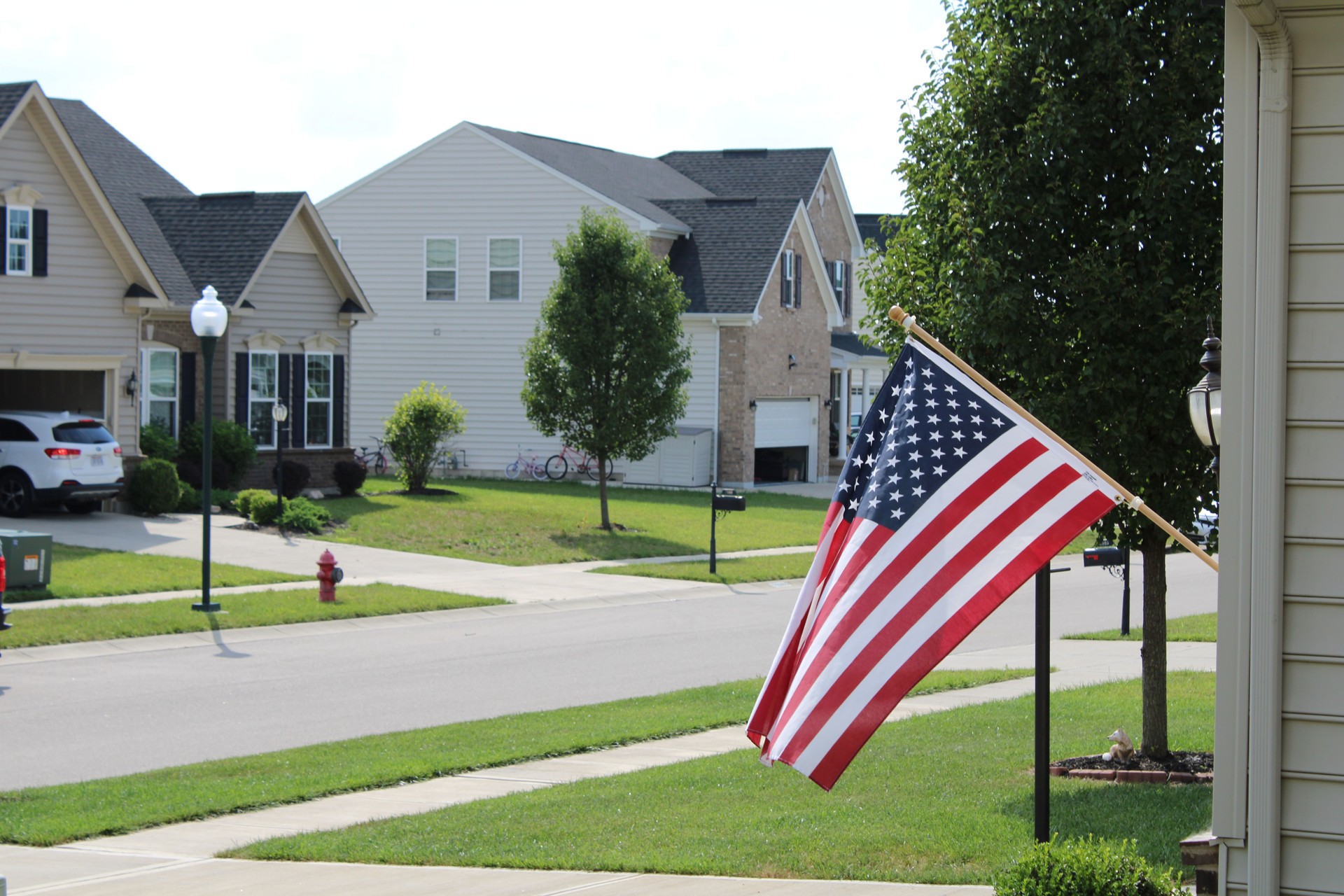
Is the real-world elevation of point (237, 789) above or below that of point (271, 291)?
below

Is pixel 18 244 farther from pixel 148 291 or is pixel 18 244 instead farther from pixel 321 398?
pixel 321 398

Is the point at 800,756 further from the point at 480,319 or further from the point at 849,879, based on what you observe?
the point at 480,319

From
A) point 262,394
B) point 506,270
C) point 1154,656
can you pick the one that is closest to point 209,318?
point 1154,656

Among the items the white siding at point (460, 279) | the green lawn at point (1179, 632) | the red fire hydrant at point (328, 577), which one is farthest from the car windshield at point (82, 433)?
the green lawn at point (1179, 632)

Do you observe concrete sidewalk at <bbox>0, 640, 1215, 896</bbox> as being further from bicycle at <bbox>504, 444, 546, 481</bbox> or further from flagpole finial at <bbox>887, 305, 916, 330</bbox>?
bicycle at <bbox>504, 444, 546, 481</bbox>

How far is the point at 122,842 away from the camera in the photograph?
8484mm

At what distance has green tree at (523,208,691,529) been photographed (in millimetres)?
29312

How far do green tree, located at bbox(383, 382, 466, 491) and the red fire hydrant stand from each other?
43.0 ft

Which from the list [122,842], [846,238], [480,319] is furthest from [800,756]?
[846,238]

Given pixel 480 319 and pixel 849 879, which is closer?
pixel 849 879

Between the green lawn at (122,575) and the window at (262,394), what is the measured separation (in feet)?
28.7

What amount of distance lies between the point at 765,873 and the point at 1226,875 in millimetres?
2792

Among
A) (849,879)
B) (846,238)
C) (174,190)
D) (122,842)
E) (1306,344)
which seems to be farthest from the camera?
(846,238)

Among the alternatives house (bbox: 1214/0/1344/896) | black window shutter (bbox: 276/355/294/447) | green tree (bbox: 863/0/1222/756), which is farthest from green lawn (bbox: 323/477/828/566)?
house (bbox: 1214/0/1344/896)
